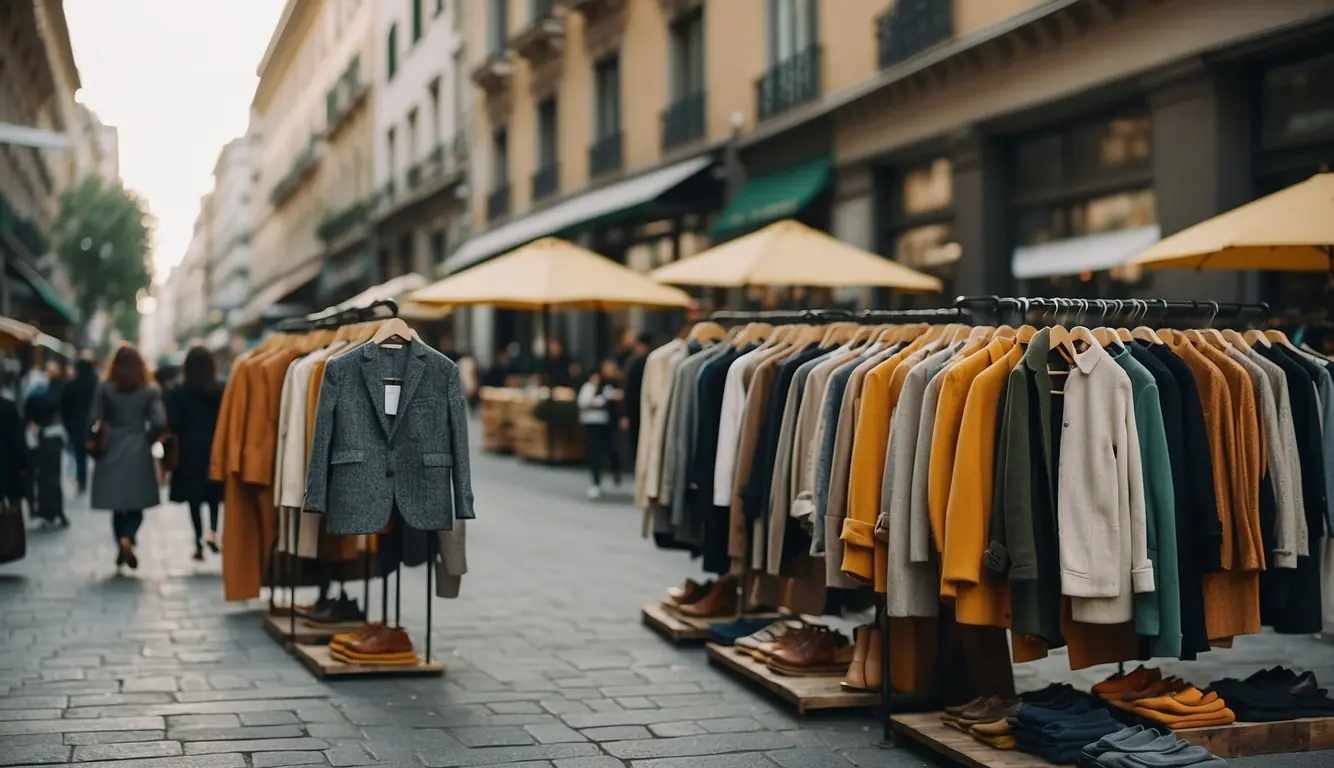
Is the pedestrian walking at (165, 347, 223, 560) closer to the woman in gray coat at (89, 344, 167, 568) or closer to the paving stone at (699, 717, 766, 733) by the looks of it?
the woman in gray coat at (89, 344, 167, 568)

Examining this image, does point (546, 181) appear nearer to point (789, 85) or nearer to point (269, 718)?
point (789, 85)

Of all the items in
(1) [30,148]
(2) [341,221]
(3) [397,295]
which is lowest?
(3) [397,295]

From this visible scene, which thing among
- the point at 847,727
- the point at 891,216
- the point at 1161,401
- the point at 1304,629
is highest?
the point at 891,216

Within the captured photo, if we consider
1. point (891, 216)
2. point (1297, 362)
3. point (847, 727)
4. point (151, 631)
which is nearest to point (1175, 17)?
point (891, 216)

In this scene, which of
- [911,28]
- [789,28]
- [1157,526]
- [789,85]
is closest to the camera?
[1157,526]

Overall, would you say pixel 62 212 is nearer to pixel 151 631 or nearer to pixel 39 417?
pixel 39 417

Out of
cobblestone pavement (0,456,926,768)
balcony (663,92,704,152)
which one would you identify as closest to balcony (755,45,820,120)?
balcony (663,92,704,152)

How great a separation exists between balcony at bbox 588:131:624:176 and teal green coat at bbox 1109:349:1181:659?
20.8 m

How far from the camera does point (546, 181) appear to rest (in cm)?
2973

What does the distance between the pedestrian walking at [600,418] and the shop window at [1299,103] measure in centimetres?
806

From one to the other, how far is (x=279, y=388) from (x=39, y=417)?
8.15 metres

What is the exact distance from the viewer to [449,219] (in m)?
37.1

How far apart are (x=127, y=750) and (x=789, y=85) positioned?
15.3 metres

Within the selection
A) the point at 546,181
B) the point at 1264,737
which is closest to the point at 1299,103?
the point at 1264,737
